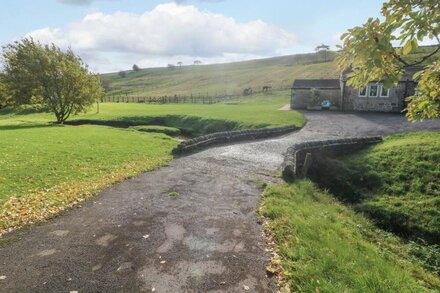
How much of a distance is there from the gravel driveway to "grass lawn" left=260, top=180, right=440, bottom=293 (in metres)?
0.60

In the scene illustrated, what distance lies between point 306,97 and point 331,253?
3928 centimetres

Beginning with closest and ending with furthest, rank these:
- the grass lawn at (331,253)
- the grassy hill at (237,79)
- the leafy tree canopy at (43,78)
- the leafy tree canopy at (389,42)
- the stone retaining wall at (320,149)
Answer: the leafy tree canopy at (389,42), the grass lawn at (331,253), the stone retaining wall at (320,149), the leafy tree canopy at (43,78), the grassy hill at (237,79)

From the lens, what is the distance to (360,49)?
4.07 meters

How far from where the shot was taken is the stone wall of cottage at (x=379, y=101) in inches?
1487

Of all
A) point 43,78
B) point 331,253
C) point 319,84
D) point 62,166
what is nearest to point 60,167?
point 62,166

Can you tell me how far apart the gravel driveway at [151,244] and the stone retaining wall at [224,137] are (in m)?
6.46

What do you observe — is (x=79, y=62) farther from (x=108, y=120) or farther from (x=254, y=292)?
(x=254, y=292)

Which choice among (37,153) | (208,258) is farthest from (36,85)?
(208,258)

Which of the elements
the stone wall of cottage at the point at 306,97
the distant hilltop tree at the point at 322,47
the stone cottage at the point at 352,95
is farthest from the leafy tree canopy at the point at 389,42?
the distant hilltop tree at the point at 322,47

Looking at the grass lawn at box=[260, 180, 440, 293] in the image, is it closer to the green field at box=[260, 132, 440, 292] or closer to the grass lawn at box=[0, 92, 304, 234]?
the green field at box=[260, 132, 440, 292]

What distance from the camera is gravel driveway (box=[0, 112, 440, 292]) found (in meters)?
6.43

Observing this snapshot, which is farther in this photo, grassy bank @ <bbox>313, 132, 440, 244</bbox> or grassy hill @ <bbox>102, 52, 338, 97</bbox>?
grassy hill @ <bbox>102, 52, 338, 97</bbox>

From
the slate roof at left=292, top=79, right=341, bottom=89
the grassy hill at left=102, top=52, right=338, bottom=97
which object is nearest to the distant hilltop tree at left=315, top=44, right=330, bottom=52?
the grassy hill at left=102, top=52, right=338, bottom=97

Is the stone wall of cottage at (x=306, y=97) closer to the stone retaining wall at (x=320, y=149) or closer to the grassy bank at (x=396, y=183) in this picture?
the stone retaining wall at (x=320, y=149)
